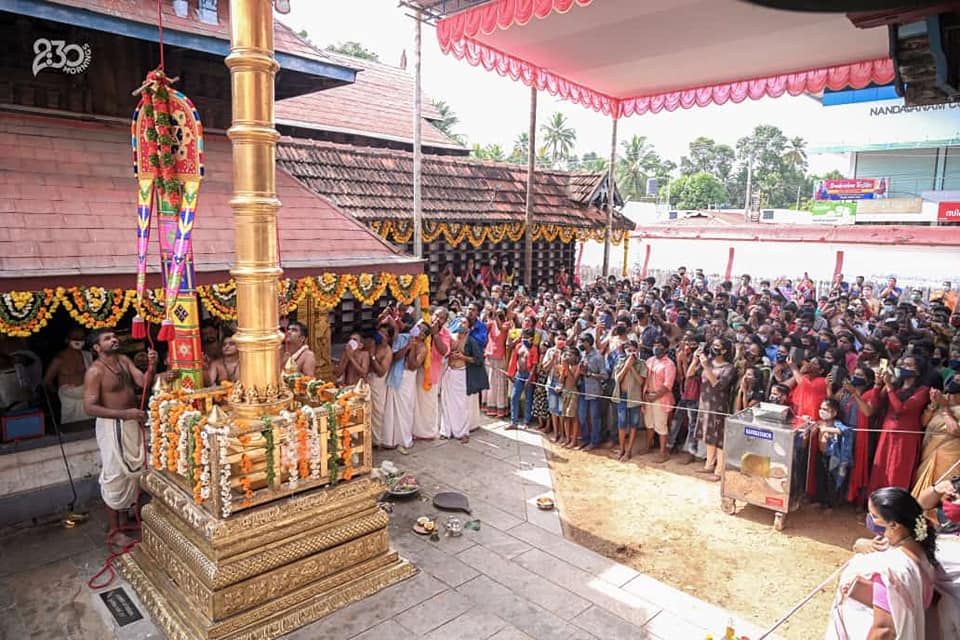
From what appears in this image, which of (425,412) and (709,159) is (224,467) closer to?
(425,412)

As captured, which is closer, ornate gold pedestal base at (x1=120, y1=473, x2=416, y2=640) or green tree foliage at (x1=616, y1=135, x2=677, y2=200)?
ornate gold pedestal base at (x1=120, y1=473, x2=416, y2=640)

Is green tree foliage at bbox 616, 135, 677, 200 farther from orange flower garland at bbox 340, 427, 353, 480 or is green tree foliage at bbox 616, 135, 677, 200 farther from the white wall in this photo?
orange flower garland at bbox 340, 427, 353, 480

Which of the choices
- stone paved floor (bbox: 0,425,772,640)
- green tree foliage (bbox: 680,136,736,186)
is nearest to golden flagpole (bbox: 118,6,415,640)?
stone paved floor (bbox: 0,425,772,640)

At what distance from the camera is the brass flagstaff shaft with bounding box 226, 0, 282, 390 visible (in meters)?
4.19

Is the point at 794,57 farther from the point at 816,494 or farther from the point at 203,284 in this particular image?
the point at 203,284

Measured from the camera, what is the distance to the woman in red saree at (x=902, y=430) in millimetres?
5832

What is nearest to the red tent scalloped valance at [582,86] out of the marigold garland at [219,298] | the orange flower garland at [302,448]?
the marigold garland at [219,298]

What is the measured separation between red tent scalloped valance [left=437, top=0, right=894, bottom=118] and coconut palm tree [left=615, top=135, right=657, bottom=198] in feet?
140

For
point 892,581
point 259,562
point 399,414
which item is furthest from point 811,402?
point 259,562

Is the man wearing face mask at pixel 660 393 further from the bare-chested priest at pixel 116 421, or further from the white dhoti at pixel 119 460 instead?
the white dhoti at pixel 119 460

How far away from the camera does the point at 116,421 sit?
18.1 ft

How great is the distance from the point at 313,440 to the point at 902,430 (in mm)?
5323

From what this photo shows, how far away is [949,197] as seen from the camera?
2703 cm

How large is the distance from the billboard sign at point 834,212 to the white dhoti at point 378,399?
29847 mm
